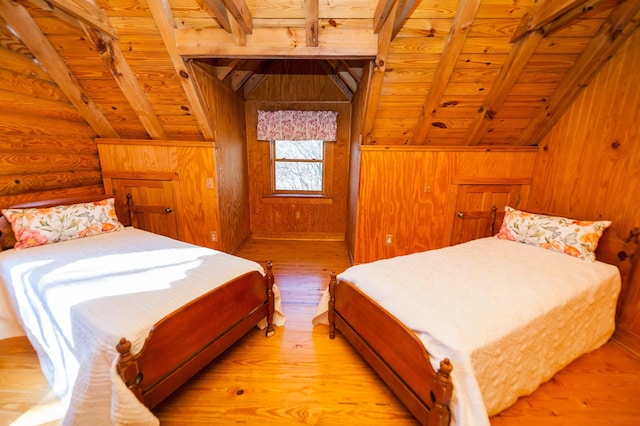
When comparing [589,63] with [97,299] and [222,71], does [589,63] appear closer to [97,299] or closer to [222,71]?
[222,71]

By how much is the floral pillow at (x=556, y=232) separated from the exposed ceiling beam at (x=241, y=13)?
271cm

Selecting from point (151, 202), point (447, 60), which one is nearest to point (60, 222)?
point (151, 202)

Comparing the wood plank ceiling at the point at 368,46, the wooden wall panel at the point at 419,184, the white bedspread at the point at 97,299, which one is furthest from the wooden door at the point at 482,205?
the white bedspread at the point at 97,299

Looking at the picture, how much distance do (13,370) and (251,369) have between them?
1431 mm

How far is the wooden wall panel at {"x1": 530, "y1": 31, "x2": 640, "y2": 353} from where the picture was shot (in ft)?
6.25

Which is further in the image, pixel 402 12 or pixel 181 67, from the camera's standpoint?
pixel 181 67

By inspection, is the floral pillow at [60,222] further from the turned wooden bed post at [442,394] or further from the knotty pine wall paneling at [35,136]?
the turned wooden bed post at [442,394]

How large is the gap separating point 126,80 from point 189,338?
2.23 metres

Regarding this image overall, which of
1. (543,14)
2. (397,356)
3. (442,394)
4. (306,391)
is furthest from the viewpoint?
(543,14)

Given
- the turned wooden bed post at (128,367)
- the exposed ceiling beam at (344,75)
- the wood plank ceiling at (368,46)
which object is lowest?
the turned wooden bed post at (128,367)

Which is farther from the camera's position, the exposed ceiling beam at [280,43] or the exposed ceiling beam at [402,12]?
the exposed ceiling beam at [280,43]

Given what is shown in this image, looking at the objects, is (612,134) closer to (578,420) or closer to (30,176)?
(578,420)

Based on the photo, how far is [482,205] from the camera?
2986 millimetres

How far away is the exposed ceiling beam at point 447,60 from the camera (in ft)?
5.84
